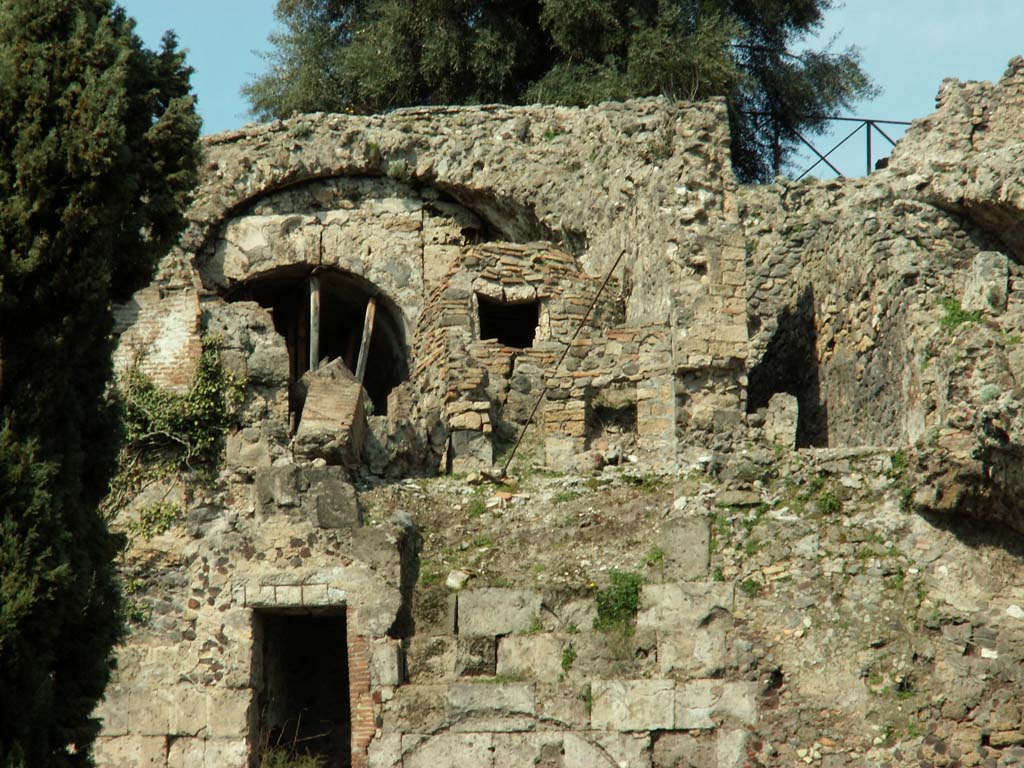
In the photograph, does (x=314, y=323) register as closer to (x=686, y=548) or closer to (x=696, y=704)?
(x=686, y=548)

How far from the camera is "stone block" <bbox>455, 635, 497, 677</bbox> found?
52.6 feet

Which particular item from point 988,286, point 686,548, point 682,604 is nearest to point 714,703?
point 682,604

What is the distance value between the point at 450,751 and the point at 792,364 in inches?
272

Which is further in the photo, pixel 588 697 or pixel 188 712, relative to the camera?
pixel 188 712

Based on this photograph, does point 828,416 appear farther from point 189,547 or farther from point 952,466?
point 189,547

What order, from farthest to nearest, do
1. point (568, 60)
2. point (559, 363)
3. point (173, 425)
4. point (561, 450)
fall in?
point (568, 60), point (559, 363), point (561, 450), point (173, 425)

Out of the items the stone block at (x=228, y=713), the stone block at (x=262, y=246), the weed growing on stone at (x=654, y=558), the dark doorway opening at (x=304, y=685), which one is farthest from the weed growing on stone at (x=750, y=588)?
the stone block at (x=262, y=246)

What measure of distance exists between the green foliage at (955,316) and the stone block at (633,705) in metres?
4.36

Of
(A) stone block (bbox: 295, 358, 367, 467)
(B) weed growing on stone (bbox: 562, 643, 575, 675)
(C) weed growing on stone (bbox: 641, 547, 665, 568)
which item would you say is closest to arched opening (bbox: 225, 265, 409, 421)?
(A) stone block (bbox: 295, 358, 367, 467)

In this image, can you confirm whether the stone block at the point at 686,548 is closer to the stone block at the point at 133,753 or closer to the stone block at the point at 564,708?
the stone block at the point at 564,708

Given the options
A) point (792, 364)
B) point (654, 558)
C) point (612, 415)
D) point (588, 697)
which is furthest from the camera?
point (792, 364)

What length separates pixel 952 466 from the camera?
15938mm

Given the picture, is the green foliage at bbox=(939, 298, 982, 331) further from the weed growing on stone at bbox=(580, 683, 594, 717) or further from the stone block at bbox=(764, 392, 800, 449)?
the weed growing on stone at bbox=(580, 683, 594, 717)

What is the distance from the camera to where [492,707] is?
15.7 metres
